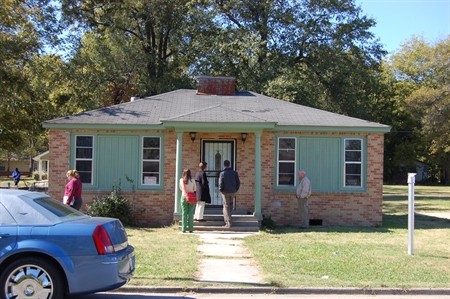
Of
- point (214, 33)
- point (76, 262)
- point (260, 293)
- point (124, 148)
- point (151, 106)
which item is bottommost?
point (260, 293)

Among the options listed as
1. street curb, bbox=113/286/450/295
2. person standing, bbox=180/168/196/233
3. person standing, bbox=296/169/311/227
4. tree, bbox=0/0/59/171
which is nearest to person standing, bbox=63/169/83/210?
person standing, bbox=180/168/196/233

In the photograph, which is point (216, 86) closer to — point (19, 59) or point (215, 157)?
point (215, 157)

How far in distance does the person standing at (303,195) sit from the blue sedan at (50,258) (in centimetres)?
1052

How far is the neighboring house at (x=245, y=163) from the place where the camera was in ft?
59.0

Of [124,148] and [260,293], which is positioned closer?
[260,293]

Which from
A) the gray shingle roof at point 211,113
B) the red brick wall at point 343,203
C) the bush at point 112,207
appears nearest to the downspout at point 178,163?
the gray shingle roof at point 211,113

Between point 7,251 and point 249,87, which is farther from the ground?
point 249,87

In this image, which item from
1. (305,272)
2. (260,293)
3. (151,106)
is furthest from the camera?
(151,106)

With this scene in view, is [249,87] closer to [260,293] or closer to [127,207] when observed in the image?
[127,207]

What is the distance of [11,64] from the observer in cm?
2442

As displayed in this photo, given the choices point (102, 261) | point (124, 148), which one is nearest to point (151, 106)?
point (124, 148)

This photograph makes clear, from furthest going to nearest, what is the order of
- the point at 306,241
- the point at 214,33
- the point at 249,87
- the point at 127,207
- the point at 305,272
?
the point at 214,33, the point at 249,87, the point at 127,207, the point at 306,241, the point at 305,272

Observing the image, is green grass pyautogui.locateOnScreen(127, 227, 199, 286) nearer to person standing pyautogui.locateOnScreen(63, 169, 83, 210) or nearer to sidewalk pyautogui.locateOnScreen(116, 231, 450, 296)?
sidewalk pyautogui.locateOnScreen(116, 231, 450, 296)

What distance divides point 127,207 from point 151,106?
4110 millimetres
